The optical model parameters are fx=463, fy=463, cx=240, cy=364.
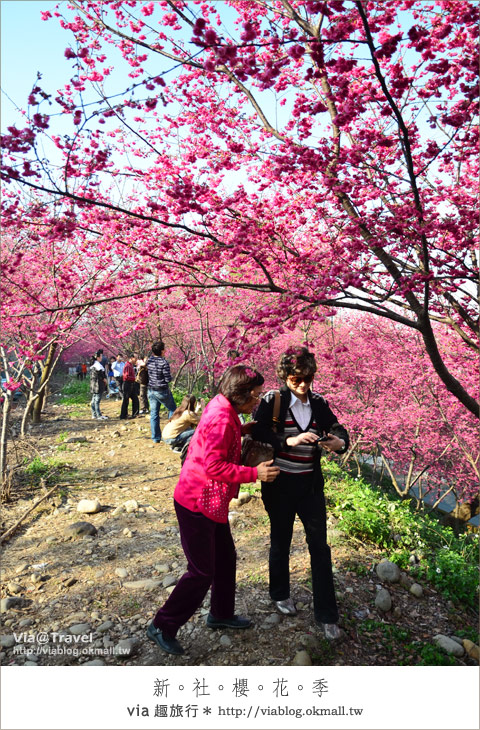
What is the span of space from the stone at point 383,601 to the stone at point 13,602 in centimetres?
254

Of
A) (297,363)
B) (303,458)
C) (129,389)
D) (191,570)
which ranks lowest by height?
(191,570)

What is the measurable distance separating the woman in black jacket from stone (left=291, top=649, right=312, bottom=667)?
24 centimetres

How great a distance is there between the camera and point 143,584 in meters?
3.59

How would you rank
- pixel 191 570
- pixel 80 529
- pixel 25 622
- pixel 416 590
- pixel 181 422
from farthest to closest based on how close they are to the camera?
pixel 181 422 < pixel 80 529 < pixel 416 590 < pixel 25 622 < pixel 191 570

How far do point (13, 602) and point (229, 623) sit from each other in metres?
1.66

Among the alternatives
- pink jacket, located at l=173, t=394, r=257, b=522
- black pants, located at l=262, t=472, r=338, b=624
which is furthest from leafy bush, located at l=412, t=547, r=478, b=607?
pink jacket, located at l=173, t=394, r=257, b=522

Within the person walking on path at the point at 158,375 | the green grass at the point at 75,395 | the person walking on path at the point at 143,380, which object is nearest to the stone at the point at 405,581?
the person walking on path at the point at 158,375

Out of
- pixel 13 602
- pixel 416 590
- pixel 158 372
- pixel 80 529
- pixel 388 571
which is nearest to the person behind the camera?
pixel 13 602

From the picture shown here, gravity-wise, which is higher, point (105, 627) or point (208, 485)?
point (208, 485)

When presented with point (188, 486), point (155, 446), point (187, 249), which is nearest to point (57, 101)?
point (187, 249)

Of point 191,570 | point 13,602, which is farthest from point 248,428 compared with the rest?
point 13,602

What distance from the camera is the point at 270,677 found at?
7.93ft

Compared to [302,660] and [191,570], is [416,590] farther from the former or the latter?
[191,570]

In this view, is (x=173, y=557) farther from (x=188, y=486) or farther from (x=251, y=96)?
(x=251, y=96)
